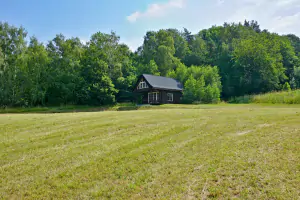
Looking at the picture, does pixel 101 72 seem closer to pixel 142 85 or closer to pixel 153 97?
pixel 142 85

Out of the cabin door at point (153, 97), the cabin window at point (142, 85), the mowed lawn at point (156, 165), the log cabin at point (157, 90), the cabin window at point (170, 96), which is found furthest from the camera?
the cabin window at point (170, 96)

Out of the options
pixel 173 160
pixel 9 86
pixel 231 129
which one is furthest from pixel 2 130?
pixel 9 86

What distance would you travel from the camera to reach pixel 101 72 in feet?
118

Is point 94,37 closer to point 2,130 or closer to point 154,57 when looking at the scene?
point 154,57

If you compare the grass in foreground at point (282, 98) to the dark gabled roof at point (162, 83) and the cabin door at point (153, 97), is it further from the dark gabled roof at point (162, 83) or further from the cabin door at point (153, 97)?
the cabin door at point (153, 97)

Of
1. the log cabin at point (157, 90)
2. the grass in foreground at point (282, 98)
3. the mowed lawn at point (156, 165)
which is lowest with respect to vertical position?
the mowed lawn at point (156, 165)

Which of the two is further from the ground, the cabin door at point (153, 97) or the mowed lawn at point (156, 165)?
the cabin door at point (153, 97)

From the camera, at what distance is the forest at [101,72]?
35.5 meters

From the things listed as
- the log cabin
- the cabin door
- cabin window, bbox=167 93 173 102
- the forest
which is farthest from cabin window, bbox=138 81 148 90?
cabin window, bbox=167 93 173 102

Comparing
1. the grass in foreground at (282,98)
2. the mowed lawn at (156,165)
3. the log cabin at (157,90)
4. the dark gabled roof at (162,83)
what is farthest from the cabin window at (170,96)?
the mowed lawn at (156,165)

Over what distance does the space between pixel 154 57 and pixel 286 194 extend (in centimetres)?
5115

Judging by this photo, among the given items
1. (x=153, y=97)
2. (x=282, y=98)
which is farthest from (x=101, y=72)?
(x=282, y=98)

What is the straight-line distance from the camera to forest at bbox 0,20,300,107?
35531 mm

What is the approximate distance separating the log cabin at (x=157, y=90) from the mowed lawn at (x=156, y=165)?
85.4 feet
